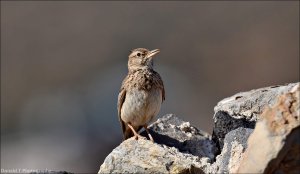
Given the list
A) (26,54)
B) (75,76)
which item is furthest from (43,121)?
(26,54)

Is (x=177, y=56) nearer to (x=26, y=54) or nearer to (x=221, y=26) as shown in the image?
(x=221, y=26)

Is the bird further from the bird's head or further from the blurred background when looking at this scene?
the blurred background

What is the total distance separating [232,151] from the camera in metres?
9.23

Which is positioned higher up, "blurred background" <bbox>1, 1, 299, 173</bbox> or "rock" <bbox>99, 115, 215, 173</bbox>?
"rock" <bbox>99, 115, 215, 173</bbox>

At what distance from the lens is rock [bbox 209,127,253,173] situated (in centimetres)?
897

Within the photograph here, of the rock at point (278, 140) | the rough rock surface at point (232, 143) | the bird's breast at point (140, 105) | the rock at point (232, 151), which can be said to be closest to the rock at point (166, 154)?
the rough rock surface at point (232, 143)

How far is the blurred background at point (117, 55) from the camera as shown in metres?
27.7

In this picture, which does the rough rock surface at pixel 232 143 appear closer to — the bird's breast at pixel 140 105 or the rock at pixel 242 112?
the rock at pixel 242 112

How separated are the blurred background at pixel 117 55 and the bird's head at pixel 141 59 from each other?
12103mm

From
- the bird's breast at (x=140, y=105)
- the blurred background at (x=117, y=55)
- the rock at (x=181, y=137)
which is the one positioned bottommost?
the blurred background at (x=117, y=55)

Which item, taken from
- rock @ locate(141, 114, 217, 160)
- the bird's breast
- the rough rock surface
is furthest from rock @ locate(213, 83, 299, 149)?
the bird's breast

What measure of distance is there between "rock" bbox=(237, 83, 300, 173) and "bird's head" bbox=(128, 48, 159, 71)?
4429 mm

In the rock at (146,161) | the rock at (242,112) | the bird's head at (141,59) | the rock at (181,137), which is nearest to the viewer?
the rock at (146,161)

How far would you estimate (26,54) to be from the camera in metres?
34.2
